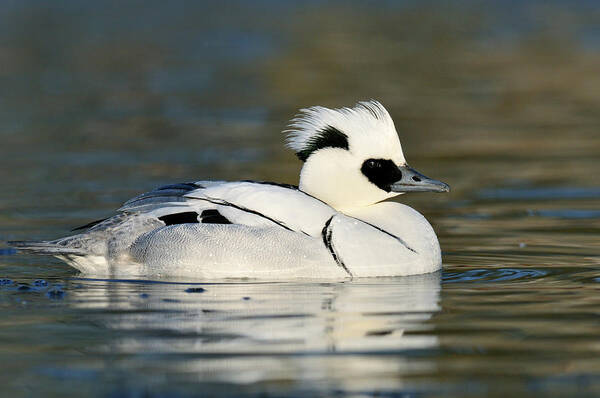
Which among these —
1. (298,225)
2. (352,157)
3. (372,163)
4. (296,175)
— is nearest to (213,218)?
(298,225)

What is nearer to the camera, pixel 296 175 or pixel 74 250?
pixel 74 250

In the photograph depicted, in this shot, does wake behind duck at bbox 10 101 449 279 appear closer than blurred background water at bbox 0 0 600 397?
No

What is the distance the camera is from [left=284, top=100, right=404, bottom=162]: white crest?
8961 millimetres

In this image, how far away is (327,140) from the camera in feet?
29.6

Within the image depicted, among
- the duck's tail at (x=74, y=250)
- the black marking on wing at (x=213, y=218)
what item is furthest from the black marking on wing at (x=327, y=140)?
the duck's tail at (x=74, y=250)

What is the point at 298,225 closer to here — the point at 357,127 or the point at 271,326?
the point at 357,127

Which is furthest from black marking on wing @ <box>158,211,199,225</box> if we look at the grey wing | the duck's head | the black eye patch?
the black eye patch

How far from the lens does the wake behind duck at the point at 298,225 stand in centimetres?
861

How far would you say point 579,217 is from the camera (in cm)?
1162

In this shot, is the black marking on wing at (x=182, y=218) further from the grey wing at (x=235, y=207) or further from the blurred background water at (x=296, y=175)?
the blurred background water at (x=296, y=175)

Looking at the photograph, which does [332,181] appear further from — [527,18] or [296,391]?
[527,18]

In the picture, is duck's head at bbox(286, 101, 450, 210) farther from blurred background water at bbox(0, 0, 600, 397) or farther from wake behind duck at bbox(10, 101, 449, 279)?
blurred background water at bbox(0, 0, 600, 397)

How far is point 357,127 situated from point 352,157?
25cm

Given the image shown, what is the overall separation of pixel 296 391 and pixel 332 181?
3599 millimetres
